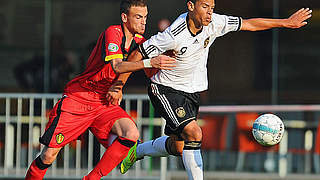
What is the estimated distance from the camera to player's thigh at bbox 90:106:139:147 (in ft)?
32.3

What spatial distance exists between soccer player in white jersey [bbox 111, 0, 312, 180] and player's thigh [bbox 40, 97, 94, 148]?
441 millimetres

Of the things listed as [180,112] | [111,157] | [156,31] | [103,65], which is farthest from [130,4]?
[156,31]

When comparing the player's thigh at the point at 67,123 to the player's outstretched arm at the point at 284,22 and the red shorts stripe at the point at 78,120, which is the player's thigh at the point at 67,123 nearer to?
the red shorts stripe at the point at 78,120

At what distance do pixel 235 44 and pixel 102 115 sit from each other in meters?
5.08

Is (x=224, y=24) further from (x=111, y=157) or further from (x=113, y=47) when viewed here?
(x=111, y=157)

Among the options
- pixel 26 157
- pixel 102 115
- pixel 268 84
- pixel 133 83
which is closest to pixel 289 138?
pixel 268 84

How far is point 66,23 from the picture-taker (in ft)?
48.3

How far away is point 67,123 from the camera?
995 cm

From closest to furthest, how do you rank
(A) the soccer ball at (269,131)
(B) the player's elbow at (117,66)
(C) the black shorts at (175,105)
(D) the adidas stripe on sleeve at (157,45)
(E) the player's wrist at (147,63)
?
(E) the player's wrist at (147,63), (B) the player's elbow at (117,66), (D) the adidas stripe on sleeve at (157,45), (C) the black shorts at (175,105), (A) the soccer ball at (269,131)

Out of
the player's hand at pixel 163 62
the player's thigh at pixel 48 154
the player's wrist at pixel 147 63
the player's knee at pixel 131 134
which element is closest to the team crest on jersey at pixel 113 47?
the player's wrist at pixel 147 63

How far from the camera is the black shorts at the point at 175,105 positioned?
9.77 m

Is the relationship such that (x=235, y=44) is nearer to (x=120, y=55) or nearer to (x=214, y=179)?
(x=214, y=179)

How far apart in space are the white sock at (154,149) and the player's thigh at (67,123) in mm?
847

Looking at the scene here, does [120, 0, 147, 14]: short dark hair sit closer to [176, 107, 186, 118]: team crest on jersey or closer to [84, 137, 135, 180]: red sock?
[176, 107, 186, 118]: team crest on jersey
